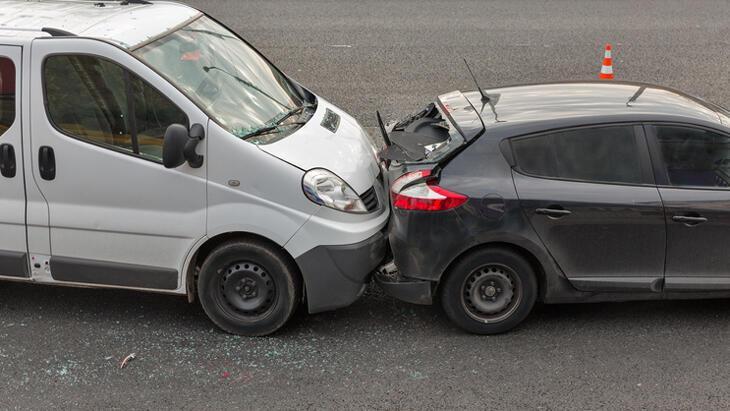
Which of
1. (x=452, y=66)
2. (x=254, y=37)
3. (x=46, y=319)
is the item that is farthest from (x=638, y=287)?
(x=254, y=37)

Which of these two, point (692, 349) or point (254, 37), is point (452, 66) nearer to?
point (254, 37)

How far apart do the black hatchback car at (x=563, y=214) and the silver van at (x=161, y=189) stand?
45cm

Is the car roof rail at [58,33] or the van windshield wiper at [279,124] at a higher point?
the car roof rail at [58,33]

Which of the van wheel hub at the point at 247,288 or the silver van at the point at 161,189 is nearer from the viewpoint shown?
the silver van at the point at 161,189

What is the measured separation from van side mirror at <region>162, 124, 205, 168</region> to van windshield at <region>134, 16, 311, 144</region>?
0.68ft

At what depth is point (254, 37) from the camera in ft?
44.1

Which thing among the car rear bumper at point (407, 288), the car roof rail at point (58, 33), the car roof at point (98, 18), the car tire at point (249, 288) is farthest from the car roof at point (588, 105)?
the car roof rail at point (58, 33)

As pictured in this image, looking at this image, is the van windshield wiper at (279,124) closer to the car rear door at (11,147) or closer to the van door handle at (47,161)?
the van door handle at (47,161)

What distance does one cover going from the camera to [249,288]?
209 inches

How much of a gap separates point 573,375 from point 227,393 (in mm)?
1969

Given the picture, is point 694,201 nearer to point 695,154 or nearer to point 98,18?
point 695,154

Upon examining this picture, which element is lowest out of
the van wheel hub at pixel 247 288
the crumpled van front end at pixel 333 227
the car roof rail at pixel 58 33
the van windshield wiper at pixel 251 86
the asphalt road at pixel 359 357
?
the asphalt road at pixel 359 357

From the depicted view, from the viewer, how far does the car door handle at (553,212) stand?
5141 millimetres

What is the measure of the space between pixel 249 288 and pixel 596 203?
2.18 meters
